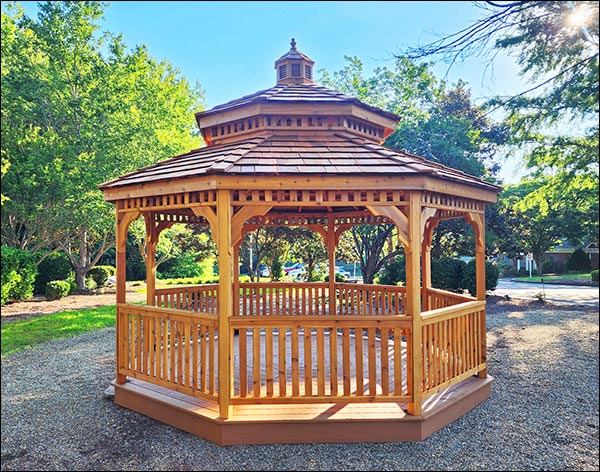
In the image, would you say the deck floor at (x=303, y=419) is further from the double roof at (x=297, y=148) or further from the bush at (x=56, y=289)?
the bush at (x=56, y=289)

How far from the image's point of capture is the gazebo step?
3.90 m

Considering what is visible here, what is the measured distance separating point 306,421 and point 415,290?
189 cm

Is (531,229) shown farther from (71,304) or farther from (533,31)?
(71,304)

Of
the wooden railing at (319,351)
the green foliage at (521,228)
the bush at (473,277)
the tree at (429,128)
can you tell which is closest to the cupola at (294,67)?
the wooden railing at (319,351)

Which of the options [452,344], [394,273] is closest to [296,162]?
[452,344]

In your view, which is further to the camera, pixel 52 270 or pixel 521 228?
pixel 52 270

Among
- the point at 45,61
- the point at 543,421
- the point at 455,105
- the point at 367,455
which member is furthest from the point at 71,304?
the point at 455,105

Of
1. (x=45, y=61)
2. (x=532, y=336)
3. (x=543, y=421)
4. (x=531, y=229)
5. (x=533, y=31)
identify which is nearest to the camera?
(x=533, y=31)

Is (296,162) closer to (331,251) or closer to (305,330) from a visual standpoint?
(305,330)

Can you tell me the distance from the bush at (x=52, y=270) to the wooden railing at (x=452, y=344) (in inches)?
672

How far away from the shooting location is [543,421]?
441 centimetres

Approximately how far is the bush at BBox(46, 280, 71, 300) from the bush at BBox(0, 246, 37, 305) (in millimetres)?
982

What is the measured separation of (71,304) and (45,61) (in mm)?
9171

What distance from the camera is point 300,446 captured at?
12.6 feet
